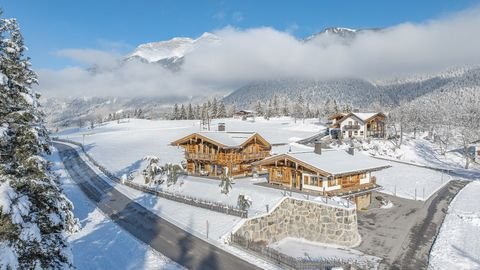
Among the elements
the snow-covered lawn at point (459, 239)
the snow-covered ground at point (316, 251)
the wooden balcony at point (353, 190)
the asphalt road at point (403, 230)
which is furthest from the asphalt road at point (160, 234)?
the snow-covered lawn at point (459, 239)

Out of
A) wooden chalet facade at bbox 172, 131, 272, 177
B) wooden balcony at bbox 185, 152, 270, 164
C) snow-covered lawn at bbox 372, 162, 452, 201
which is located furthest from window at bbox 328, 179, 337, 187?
snow-covered lawn at bbox 372, 162, 452, 201

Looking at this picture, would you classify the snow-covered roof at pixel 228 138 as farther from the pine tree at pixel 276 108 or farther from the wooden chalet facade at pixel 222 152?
the pine tree at pixel 276 108

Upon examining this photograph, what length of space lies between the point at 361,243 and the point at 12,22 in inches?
1236

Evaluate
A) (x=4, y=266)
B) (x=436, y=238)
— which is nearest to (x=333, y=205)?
(x=436, y=238)

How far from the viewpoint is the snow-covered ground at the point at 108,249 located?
2438 centimetres

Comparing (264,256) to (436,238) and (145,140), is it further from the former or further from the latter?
(145,140)

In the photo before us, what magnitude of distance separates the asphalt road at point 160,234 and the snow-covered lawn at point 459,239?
55.5 ft

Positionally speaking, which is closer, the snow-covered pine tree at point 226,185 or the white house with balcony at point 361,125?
the snow-covered pine tree at point 226,185

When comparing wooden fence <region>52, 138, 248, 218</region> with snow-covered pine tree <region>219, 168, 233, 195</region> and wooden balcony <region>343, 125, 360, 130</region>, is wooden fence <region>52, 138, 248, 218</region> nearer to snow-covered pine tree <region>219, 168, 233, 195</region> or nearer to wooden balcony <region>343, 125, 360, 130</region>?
snow-covered pine tree <region>219, 168, 233, 195</region>

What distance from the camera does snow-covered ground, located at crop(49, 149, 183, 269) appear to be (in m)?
24.4

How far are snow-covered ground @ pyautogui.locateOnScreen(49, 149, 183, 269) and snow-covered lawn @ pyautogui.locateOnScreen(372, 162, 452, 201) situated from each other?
37.4 meters

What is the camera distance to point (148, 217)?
114ft

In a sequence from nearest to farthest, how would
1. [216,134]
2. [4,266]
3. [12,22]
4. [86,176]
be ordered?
[4,266] < [12,22] < [216,134] < [86,176]

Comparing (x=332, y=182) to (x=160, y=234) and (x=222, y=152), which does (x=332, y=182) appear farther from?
(x=160, y=234)
